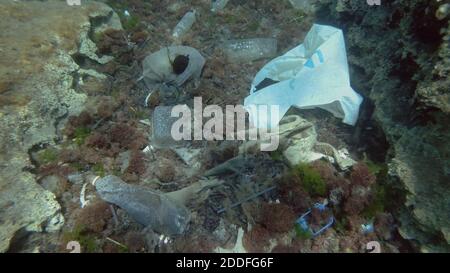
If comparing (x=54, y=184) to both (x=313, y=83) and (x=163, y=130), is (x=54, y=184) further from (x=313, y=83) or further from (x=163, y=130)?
(x=313, y=83)

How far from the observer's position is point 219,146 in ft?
13.9

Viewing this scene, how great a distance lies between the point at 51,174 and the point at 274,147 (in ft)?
9.58

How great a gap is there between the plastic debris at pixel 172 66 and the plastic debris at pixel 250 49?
0.77m

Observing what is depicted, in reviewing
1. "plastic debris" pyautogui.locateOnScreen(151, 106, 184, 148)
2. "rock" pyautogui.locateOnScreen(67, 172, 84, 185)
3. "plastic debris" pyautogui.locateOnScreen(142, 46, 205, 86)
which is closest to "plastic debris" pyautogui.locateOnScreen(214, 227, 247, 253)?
"plastic debris" pyautogui.locateOnScreen(151, 106, 184, 148)

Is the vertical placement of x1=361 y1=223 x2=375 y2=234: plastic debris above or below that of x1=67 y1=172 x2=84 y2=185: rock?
below

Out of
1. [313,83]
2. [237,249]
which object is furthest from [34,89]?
[313,83]

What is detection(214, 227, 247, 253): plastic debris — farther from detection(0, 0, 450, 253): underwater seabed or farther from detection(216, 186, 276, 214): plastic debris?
detection(216, 186, 276, 214): plastic debris

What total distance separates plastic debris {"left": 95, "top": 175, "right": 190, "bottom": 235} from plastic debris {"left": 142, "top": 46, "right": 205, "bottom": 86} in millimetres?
2189

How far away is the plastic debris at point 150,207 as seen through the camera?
3.36 meters

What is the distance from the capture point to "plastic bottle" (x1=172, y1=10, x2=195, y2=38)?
632 cm

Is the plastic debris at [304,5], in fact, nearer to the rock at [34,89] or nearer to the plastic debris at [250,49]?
the plastic debris at [250,49]

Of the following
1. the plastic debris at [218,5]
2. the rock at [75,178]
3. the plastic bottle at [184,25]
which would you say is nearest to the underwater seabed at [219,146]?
the rock at [75,178]
